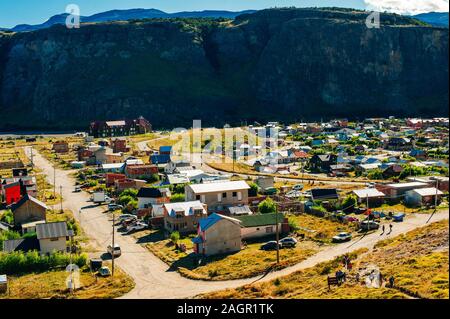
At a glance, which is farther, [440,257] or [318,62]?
[318,62]

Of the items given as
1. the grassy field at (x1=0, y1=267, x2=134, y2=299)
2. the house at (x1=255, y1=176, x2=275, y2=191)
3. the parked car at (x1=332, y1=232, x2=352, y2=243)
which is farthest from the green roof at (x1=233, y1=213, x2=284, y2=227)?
the house at (x1=255, y1=176, x2=275, y2=191)

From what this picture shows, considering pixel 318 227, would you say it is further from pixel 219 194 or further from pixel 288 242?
pixel 219 194

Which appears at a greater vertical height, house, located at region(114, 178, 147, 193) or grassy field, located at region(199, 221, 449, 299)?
grassy field, located at region(199, 221, 449, 299)

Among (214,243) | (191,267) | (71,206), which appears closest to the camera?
(191,267)

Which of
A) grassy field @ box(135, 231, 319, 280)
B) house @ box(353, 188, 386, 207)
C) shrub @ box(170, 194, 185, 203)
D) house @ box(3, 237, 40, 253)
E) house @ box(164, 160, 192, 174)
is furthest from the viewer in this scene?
house @ box(164, 160, 192, 174)

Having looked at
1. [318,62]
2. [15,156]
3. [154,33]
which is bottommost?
[15,156]

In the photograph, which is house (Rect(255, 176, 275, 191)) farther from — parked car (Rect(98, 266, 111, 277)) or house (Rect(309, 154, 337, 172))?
parked car (Rect(98, 266, 111, 277))

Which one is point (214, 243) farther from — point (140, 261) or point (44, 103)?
point (44, 103)

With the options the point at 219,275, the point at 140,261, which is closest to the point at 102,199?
the point at 140,261
